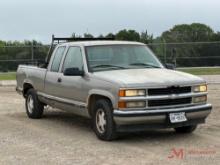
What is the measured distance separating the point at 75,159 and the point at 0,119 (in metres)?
5.04

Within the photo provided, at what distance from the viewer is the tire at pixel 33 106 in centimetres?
1228

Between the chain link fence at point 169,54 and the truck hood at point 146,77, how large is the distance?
17646mm

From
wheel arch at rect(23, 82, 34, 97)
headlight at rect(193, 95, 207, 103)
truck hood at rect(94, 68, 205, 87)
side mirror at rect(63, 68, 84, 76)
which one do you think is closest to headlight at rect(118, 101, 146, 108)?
truck hood at rect(94, 68, 205, 87)

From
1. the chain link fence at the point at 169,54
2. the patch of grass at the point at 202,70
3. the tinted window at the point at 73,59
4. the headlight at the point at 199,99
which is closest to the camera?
the headlight at the point at 199,99

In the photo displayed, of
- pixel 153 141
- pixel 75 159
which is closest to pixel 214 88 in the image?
pixel 153 141

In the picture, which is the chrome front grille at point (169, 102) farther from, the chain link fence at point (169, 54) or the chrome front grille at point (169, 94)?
the chain link fence at point (169, 54)

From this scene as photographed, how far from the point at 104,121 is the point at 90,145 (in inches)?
20.9

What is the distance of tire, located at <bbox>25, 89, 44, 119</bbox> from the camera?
12.3 metres

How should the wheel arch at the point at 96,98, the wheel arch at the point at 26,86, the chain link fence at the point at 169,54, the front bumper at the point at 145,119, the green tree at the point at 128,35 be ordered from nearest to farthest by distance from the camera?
the front bumper at the point at 145,119 < the wheel arch at the point at 96,98 < the wheel arch at the point at 26,86 < the chain link fence at the point at 169,54 < the green tree at the point at 128,35

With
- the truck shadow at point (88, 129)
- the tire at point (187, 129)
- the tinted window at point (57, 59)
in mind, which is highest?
the tinted window at point (57, 59)

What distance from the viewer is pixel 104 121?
9328mm

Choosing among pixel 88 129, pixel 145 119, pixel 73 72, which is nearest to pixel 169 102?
pixel 145 119

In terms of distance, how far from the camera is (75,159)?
7.91 meters

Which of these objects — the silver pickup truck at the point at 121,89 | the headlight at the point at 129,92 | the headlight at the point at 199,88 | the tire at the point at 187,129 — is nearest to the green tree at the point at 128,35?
the silver pickup truck at the point at 121,89
